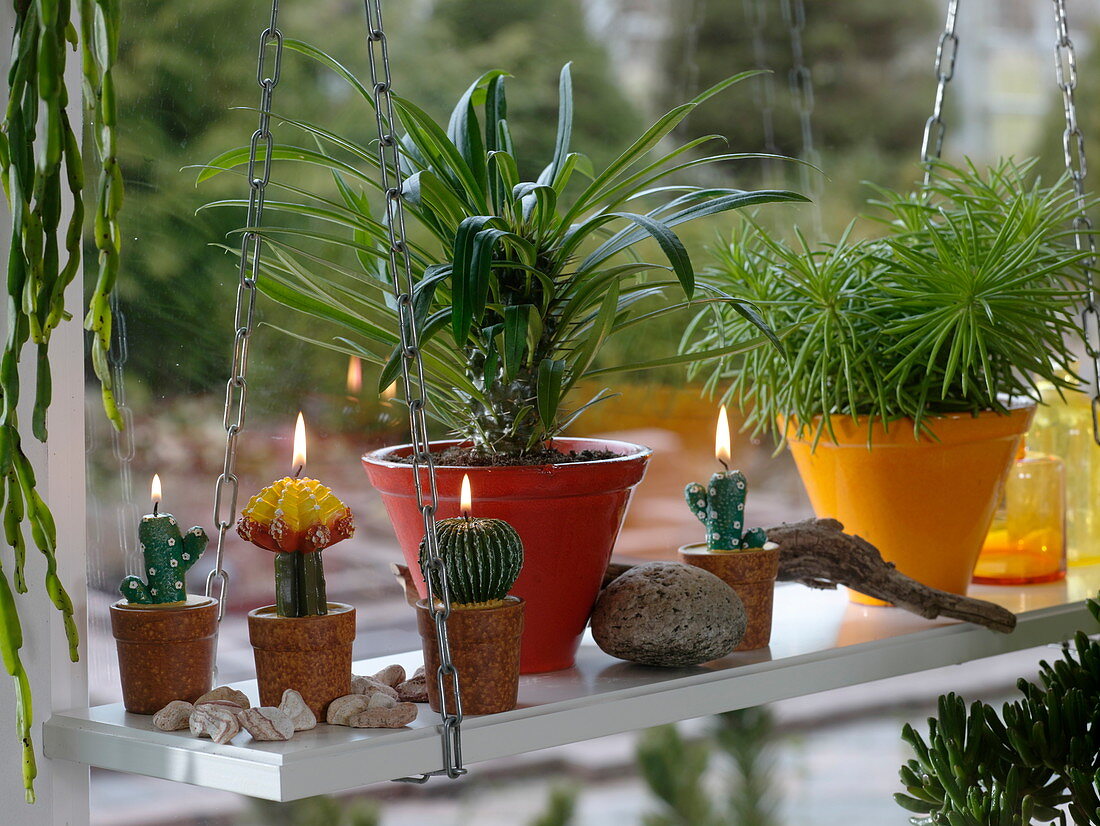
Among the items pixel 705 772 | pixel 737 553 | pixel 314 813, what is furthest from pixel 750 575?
pixel 705 772

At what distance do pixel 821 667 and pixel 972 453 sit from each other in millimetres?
260

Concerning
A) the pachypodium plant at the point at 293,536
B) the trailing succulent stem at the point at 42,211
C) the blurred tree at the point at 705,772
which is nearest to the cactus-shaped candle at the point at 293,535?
the pachypodium plant at the point at 293,536

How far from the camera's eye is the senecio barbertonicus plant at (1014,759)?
2.86 feet

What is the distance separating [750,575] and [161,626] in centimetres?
43

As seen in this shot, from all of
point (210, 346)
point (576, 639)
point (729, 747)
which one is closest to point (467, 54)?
point (210, 346)

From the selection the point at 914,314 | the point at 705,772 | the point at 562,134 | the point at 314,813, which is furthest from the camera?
the point at 705,772

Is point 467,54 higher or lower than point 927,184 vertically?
higher

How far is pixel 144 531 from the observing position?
0.75 metres

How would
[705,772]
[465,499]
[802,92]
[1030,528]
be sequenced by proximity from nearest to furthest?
1. [465,499]
2. [1030,528]
3. [705,772]
4. [802,92]

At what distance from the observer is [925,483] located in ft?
3.36

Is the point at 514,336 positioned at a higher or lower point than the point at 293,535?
higher

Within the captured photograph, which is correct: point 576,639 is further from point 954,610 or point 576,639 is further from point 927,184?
point 927,184

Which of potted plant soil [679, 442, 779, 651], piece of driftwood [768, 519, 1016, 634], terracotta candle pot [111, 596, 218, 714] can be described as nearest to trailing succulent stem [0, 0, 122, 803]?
terracotta candle pot [111, 596, 218, 714]

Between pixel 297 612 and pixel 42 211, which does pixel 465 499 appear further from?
pixel 42 211
